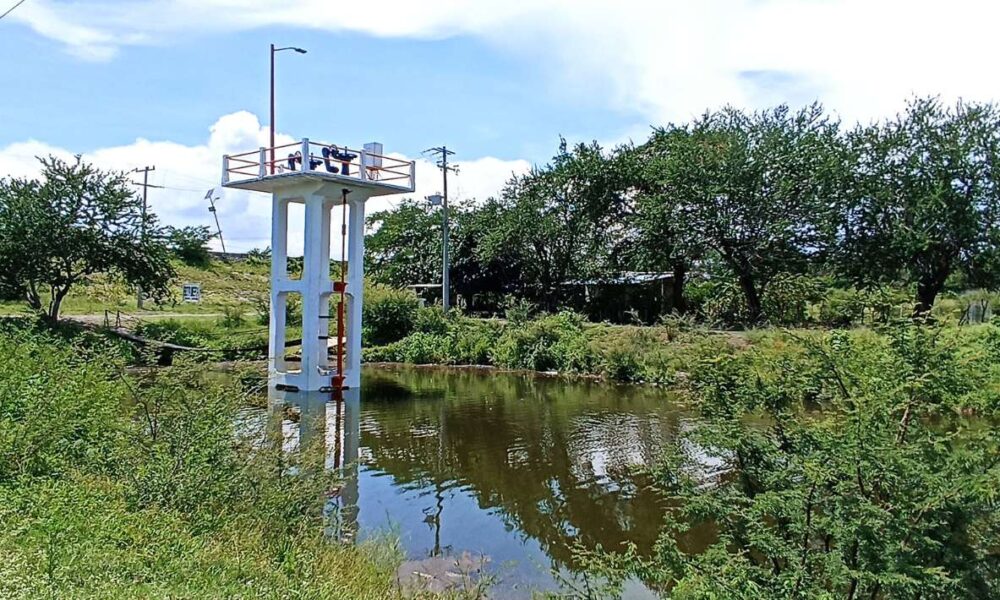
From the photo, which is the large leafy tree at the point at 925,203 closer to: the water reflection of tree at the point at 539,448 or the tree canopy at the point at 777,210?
the tree canopy at the point at 777,210

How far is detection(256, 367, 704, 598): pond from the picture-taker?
9.02 metres

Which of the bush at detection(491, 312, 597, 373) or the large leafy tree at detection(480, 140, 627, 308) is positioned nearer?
the bush at detection(491, 312, 597, 373)

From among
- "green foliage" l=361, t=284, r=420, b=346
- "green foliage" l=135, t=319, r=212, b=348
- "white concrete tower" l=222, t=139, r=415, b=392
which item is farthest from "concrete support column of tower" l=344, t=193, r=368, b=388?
"green foliage" l=361, t=284, r=420, b=346

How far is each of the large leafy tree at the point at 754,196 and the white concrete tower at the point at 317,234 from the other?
16.4 meters

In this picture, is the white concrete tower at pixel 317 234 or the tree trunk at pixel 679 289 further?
the tree trunk at pixel 679 289

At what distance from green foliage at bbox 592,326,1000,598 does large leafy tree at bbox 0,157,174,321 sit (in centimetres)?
2652

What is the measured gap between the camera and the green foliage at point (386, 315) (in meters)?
31.8

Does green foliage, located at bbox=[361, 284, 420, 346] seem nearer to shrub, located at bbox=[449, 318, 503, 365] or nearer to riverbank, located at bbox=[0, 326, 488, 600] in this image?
shrub, located at bbox=[449, 318, 503, 365]

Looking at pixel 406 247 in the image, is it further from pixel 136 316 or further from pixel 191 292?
pixel 136 316

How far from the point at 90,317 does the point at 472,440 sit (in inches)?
905

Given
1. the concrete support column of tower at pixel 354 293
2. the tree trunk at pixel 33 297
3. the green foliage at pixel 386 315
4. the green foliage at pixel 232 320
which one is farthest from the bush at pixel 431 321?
the tree trunk at pixel 33 297

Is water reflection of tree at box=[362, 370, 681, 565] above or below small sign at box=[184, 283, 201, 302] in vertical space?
below

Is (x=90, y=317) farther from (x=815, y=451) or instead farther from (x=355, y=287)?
(x=815, y=451)

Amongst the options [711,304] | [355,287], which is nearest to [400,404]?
[355,287]
